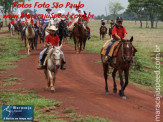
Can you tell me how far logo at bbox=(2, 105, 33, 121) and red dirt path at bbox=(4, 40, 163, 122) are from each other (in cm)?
148

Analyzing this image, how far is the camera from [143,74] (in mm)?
18953

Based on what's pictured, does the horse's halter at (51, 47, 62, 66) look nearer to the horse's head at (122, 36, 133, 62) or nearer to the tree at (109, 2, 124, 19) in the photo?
the horse's head at (122, 36, 133, 62)

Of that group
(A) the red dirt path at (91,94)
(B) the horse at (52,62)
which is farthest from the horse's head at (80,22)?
(B) the horse at (52,62)

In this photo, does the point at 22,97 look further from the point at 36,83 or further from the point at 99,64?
the point at 99,64

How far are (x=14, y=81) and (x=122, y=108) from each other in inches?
241

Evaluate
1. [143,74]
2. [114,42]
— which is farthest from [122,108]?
[143,74]

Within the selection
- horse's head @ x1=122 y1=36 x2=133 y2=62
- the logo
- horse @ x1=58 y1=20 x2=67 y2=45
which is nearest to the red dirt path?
horse's head @ x1=122 y1=36 x2=133 y2=62

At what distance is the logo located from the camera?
27.9 feet

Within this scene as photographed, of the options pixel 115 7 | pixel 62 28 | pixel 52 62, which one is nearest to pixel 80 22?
pixel 62 28

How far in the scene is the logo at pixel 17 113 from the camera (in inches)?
335

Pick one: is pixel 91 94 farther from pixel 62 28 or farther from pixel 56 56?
pixel 62 28

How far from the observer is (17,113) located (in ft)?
28.7

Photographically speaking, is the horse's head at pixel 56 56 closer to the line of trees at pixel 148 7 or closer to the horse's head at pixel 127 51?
the horse's head at pixel 127 51

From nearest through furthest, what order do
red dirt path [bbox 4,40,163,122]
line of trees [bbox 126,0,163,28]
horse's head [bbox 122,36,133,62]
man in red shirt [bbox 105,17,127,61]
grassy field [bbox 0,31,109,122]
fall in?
grassy field [bbox 0,31,109,122] → red dirt path [bbox 4,40,163,122] → horse's head [bbox 122,36,133,62] → man in red shirt [bbox 105,17,127,61] → line of trees [bbox 126,0,163,28]
